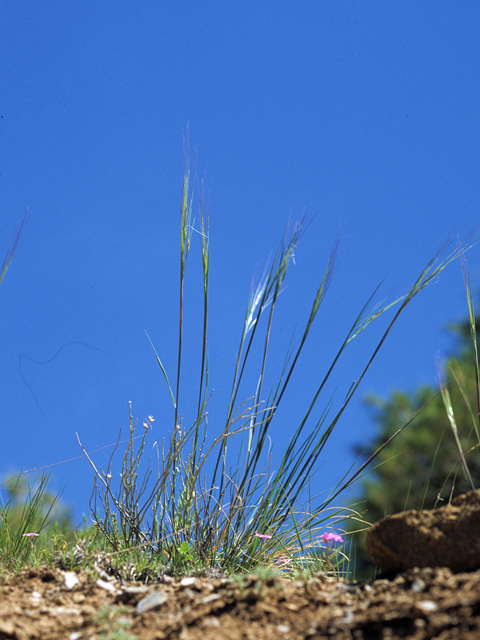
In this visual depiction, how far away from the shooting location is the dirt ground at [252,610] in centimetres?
121

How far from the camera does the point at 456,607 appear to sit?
1207 millimetres

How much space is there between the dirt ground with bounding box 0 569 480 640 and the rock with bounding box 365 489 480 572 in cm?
13

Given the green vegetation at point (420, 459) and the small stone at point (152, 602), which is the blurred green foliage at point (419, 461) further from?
the small stone at point (152, 602)

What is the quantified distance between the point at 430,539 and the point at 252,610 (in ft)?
1.95

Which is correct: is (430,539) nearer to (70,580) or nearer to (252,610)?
(252,610)

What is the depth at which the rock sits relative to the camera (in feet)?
5.40

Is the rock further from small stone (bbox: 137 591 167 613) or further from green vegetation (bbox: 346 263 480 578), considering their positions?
green vegetation (bbox: 346 263 480 578)

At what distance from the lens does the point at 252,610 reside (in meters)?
1.39

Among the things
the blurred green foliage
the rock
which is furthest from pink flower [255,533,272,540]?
the blurred green foliage

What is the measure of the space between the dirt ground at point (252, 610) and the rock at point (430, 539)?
127 millimetres

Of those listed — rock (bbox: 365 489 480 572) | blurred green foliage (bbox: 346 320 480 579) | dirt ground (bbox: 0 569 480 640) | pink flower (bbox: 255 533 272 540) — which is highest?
blurred green foliage (bbox: 346 320 480 579)

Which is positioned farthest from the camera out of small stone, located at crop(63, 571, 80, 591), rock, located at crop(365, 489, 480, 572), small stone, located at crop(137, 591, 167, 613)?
small stone, located at crop(63, 571, 80, 591)

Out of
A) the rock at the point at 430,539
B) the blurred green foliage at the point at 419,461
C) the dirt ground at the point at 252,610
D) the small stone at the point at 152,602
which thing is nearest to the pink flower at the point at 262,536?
the dirt ground at the point at 252,610

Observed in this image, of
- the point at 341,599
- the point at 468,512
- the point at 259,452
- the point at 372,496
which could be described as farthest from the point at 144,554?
the point at 372,496
